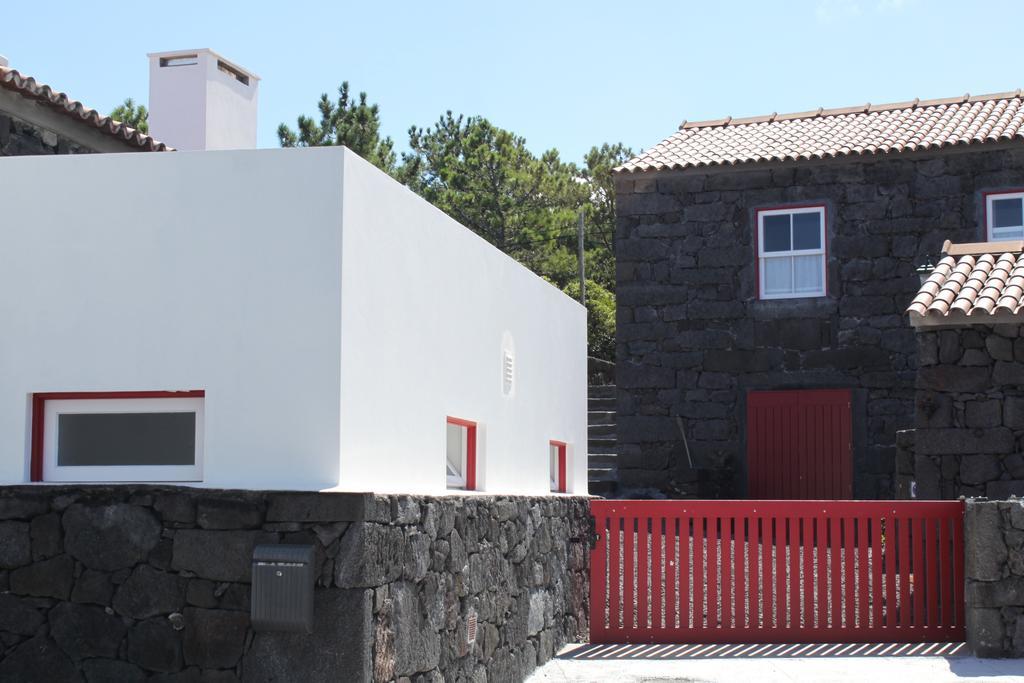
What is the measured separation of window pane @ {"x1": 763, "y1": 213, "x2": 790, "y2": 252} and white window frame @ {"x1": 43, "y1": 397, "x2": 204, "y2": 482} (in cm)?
1277

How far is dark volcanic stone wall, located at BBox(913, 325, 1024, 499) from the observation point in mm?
11633

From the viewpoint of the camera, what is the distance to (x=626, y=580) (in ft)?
35.1

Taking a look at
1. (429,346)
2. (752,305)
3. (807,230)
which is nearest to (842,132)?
(807,230)

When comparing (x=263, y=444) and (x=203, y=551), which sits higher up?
(x=263, y=444)

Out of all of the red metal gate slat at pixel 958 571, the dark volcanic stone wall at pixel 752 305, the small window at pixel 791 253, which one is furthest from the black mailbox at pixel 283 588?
the small window at pixel 791 253

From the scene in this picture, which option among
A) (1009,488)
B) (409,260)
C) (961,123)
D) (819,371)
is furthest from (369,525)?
(961,123)

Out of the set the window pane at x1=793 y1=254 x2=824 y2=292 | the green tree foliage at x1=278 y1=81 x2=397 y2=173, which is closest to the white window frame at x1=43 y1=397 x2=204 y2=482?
the window pane at x1=793 y1=254 x2=824 y2=292

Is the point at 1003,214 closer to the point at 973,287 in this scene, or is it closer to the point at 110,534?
the point at 973,287

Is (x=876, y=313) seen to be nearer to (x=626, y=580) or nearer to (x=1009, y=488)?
(x=1009, y=488)

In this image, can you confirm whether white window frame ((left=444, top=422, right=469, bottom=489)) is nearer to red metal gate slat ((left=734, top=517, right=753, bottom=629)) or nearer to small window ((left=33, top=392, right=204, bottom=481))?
small window ((left=33, top=392, right=204, bottom=481))

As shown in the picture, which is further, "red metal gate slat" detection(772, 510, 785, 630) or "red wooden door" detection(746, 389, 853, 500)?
"red wooden door" detection(746, 389, 853, 500)

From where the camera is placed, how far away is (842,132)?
739 inches

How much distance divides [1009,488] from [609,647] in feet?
13.4

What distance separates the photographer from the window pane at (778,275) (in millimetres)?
17828
